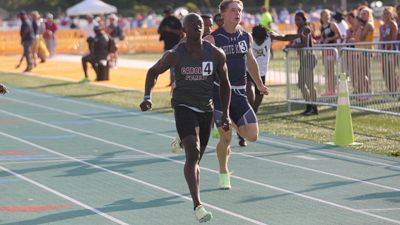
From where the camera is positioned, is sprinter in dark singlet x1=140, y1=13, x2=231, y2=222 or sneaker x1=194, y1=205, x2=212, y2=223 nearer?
sneaker x1=194, y1=205, x2=212, y2=223

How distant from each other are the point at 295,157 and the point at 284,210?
3970mm

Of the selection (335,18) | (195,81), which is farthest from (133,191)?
(335,18)

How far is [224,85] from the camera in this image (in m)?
9.92

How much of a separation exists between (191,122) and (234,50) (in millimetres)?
2004

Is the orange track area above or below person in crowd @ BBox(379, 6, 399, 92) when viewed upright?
below

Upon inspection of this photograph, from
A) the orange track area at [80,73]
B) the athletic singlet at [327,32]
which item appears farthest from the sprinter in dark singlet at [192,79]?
the orange track area at [80,73]

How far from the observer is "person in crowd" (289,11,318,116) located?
19000 millimetres

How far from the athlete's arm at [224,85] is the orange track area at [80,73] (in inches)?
617

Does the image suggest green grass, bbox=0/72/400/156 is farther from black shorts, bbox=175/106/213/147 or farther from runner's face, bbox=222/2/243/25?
black shorts, bbox=175/106/213/147

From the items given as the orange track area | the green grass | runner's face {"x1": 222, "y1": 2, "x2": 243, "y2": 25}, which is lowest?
the green grass

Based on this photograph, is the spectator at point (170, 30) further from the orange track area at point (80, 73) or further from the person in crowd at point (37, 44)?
the person in crowd at point (37, 44)

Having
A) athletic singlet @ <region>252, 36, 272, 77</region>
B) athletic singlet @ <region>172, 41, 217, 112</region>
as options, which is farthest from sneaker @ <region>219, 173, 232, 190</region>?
athletic singlet @ <region>252, 36, 272, 77</region>

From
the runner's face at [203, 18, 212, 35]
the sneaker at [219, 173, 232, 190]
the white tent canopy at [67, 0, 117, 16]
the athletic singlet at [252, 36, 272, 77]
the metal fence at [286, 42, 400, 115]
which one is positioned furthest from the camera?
the white tent canopy at [67, 0, 117, 16]

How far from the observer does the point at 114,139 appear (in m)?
16.2
